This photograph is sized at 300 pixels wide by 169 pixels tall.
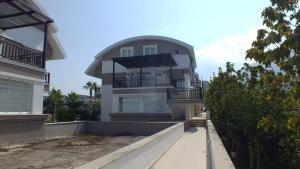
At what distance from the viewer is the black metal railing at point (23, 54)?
14.7m

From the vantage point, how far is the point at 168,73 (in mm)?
30734

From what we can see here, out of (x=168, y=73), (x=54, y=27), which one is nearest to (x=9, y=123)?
(x=54, y=27)

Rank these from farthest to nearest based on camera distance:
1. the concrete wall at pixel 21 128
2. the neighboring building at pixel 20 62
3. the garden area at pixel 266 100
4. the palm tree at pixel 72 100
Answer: the palm tree at pixel 72 100, the neighboring building at pixel 20 62, the concrete wall at pixel 21 128, the garden area at pixel 266 100

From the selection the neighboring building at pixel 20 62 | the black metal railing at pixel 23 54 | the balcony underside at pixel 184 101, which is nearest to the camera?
the neighboring building at pixel 20 62

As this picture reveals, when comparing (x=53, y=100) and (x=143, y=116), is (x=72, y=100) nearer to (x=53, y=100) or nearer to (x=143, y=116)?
(x=53, y=100)

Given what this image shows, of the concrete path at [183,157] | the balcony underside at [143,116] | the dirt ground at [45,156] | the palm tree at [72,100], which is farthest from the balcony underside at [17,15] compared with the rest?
the palm tree at [72,100]

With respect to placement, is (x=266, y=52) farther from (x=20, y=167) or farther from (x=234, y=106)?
(x=234, y=106)

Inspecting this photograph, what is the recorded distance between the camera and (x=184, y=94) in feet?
92.3

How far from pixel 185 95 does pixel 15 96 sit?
1666cm

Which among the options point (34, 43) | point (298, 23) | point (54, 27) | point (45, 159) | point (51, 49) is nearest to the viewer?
point (298, 23)

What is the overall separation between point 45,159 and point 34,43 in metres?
10.6

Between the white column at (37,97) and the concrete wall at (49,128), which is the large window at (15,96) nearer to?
the white column at (37,97)

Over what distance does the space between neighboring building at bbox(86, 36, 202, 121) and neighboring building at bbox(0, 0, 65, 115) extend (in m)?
13.4

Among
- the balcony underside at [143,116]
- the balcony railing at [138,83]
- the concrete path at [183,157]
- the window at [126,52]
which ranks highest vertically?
the window at [126,52]
